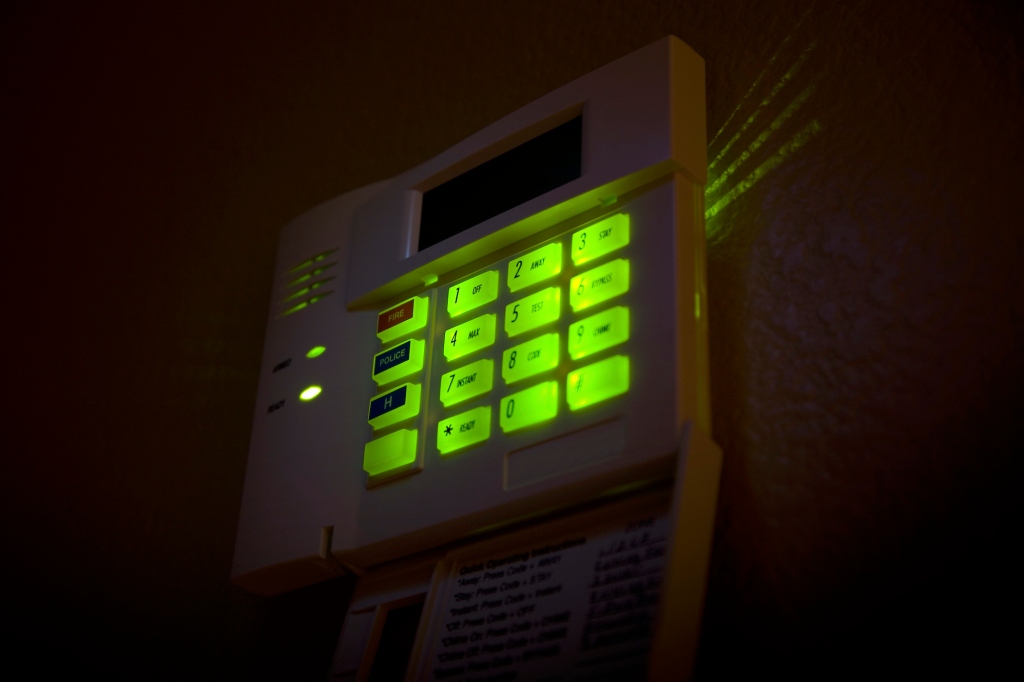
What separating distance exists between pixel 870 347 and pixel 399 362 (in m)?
0.37

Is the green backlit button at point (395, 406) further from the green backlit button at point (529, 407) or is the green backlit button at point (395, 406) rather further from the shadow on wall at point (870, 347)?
the shadow on wall at point (870, 347)

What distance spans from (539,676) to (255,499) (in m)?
0.36

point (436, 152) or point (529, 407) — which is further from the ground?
point (436, 152)

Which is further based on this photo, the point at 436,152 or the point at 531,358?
the point at 436,152

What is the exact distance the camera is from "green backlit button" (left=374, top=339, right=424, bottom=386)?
777mm

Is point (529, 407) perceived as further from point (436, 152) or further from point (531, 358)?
point (436, 152)

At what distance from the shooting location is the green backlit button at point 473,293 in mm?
760

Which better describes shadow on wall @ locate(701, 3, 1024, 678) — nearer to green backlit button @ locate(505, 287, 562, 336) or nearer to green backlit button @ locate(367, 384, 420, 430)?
green backlit button @ locate(505, 287, 562, 336)

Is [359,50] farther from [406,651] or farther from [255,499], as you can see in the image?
[406,651]

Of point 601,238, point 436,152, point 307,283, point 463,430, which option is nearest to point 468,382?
point 463,430

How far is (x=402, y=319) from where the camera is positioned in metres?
0.81

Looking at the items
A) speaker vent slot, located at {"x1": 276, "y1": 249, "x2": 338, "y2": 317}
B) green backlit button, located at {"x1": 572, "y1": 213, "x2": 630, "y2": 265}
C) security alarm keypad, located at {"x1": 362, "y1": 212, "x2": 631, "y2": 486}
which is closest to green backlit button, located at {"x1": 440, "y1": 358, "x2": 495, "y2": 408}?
security alarm keypad, located at {"x1": 362, "y1": 212, "x2": 631, "y2": 486}

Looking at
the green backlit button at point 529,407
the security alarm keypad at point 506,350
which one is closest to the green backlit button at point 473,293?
the security alarm keypad at point 506,350

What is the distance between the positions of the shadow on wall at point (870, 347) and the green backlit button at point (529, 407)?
12 centimetres
